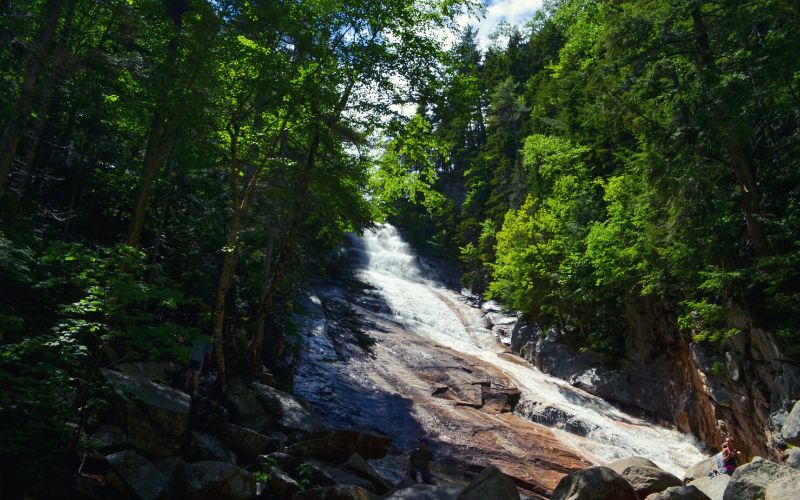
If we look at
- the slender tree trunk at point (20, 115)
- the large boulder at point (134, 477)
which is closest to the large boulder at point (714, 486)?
the large boulder at point (134, 477)

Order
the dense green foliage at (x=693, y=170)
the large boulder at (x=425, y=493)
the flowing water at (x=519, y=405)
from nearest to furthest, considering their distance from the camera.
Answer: the large boulder at (x=425, y=493)
the dense green foliage at (x=693, y=170)
the flowing water at (x=519, y=405)

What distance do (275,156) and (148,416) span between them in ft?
26.0

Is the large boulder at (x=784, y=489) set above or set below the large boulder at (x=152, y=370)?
above

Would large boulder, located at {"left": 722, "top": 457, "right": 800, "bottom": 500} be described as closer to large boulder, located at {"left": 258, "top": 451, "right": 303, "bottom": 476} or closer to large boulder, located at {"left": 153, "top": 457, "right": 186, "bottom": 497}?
large boulder, located at {"left": 258, "top": 451, "right": 303, "bottom": 476}

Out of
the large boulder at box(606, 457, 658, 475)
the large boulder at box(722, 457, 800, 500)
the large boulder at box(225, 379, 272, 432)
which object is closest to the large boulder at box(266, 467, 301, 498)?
the large boulder at box(225, 379, 272, 432)

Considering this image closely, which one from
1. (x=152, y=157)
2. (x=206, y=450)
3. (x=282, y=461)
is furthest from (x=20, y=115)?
(x=282, y=461)

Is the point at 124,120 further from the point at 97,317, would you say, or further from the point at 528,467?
the point at 528,467

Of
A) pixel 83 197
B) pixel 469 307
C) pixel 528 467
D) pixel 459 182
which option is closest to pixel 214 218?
pixel 83 197

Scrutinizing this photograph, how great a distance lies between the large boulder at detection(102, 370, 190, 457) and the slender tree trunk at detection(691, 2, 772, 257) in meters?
14.0

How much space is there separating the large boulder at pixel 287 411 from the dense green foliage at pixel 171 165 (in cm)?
107

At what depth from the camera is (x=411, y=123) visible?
1321cm

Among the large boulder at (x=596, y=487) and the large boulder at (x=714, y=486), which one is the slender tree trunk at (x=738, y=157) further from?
the large boulder at (x=596, y=487)

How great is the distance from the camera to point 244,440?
9.55m

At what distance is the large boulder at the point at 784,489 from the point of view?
676 centimetres
